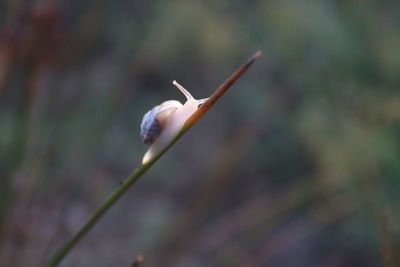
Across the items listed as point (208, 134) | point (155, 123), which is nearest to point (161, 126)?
point (155, 123)

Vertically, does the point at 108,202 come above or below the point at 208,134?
below

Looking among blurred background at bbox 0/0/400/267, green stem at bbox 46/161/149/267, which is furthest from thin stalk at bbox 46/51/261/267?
blurred background at bbox 0/0/400/267

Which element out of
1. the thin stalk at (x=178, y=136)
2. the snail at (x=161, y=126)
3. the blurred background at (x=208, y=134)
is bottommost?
the thin stalk at (x=178, y=136)

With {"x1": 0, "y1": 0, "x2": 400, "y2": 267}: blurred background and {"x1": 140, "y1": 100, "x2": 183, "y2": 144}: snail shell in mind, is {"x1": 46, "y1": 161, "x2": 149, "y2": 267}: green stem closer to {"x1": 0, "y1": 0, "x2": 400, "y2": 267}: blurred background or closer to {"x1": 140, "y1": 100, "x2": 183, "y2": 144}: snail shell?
{"x1": 140, "y1": 100, "x2": 183, "y2": 144}: snail shell

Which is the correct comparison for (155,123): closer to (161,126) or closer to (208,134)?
(161,126)

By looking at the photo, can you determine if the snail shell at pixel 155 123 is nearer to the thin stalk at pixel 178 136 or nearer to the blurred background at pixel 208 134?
the thin stalk at pixel 178 136

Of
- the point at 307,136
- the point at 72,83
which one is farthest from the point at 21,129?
the point at 307,136

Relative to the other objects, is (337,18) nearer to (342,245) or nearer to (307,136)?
(307,136)

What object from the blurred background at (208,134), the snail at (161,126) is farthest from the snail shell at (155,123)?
the blurred background at (208,134)
